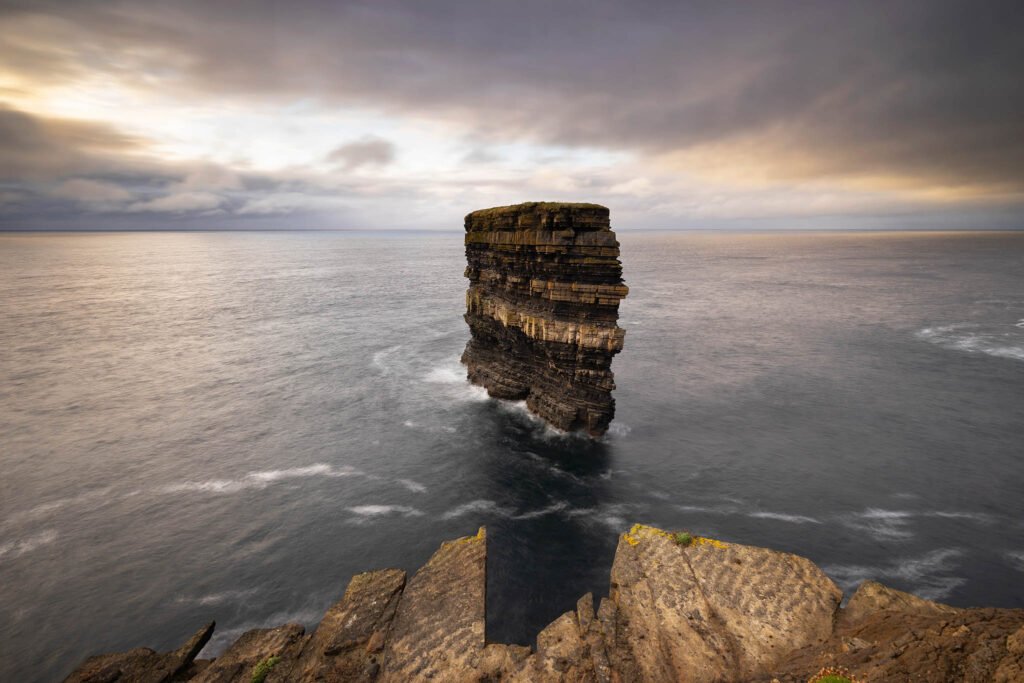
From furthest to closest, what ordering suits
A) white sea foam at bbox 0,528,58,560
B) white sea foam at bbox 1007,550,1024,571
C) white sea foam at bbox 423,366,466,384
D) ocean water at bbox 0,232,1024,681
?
→ white sea foam at bbox 423,366,466,384, white sea foam at bbox 0,528,58,560, white sea foam at bbox 1007,550,1024,571, ocean water at bbox 0,232,1024,681

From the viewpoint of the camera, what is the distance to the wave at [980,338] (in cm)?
6116

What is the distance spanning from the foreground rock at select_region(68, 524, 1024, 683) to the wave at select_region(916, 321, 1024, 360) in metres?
74.1

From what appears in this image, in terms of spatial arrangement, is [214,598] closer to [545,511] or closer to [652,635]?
[545,511]

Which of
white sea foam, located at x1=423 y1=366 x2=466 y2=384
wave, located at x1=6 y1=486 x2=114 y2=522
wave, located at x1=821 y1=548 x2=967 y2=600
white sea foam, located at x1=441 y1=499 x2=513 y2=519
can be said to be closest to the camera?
wave, located at x1=821 y1=548 x2=967 y2=600

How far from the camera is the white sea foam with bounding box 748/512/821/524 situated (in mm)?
28438

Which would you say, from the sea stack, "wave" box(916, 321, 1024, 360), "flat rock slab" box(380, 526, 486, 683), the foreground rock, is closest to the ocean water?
"wave" box(916, 321, 1024, 360)

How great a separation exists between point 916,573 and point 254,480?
4189 cm

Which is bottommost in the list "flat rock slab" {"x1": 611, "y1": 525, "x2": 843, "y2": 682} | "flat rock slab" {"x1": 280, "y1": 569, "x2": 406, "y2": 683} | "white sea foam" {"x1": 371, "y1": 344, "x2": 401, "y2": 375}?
"white sea foam" {"x1": 371, "y1": 344, "x2": 401, "y2": 375}

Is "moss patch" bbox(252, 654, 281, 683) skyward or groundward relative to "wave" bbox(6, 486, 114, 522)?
skyward

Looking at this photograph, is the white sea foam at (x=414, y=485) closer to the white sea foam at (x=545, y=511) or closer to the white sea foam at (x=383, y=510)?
the white sea foam at (x=383, y=510)

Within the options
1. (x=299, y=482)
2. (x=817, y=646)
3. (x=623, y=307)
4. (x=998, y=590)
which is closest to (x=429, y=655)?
(x=817, y=646)

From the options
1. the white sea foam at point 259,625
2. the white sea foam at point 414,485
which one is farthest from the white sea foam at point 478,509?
the white sea foam at point 259,625

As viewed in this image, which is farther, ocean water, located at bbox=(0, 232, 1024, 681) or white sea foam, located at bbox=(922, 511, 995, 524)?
white sea foam, located at bbox=(922, 511, 995, 524)

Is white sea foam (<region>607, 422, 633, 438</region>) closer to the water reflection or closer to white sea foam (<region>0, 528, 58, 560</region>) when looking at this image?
the water reflection
